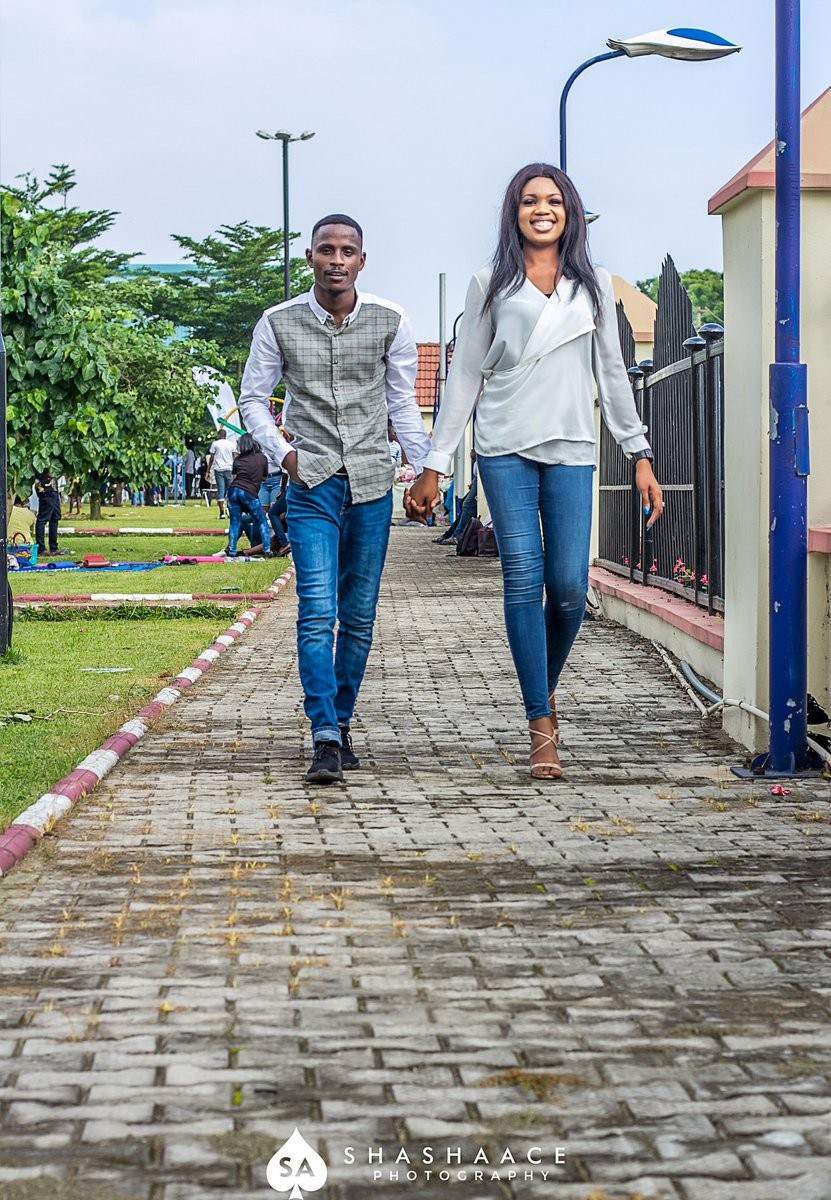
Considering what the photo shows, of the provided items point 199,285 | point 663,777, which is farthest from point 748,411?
point 199,285

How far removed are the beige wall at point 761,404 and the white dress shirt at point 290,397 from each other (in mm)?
1345

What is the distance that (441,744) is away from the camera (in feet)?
27.0

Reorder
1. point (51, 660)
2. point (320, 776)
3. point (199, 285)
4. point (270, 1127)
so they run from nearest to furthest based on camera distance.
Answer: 1. point (270, 1127)
2. point (320, 776)
3. point (51, 660)
4. point (199, 285)

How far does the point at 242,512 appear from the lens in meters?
26.3

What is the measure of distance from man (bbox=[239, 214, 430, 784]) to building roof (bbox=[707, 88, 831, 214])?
1.48m

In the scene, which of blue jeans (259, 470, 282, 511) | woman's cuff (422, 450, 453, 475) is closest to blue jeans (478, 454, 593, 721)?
woman's cuff (422, 450, 453, 475)

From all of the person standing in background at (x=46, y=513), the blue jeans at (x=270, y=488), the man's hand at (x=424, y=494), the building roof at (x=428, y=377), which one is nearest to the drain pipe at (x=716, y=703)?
the man's hand at (x=424, y=494)

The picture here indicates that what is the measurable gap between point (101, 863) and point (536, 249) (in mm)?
3020

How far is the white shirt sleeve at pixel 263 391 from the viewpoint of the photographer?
7344mm

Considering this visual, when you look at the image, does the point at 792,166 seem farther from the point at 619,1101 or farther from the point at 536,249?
the point at 619,1101

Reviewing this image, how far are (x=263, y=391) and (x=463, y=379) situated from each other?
32.1 inches

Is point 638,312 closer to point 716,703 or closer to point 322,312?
point 716,703

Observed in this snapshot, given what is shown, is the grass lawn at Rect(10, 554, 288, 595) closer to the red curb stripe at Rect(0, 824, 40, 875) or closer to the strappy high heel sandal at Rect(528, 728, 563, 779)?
the strappy high heel sandal at Rect(528, 728, 563, 779)

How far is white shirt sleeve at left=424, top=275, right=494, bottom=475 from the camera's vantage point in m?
7.30
